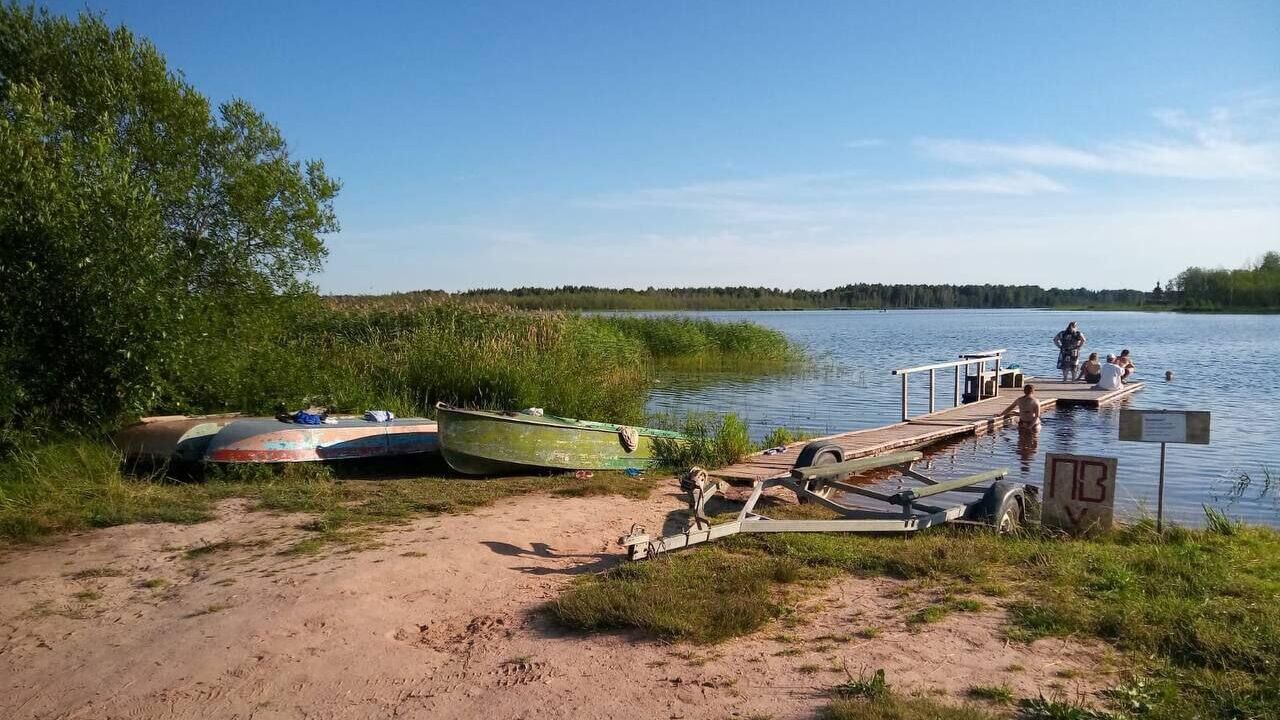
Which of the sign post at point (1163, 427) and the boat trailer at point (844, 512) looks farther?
the sign post at point (1163, 427)

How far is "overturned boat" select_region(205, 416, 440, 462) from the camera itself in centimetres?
1011

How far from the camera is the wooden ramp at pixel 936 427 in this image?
11289mm

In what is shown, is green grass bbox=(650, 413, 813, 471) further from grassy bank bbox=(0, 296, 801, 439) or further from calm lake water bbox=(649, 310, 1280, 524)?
calm lake water bbox=(649, 310, 1280, 524)

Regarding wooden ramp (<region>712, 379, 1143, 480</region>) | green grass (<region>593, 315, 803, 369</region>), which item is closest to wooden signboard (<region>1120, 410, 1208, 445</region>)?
wooden ramp (<region>712, 379, 1143, 480</region>)

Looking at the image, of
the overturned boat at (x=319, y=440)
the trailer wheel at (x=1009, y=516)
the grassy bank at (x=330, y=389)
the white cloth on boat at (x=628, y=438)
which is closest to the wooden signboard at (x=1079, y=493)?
the trailer wheel at (x=1009, y=516)

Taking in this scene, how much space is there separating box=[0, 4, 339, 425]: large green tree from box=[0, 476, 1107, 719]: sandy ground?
371 cm

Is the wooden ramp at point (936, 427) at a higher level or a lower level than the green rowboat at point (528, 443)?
lower

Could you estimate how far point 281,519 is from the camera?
7957 millimetres

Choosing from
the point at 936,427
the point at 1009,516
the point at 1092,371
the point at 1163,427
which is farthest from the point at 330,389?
the point at 1092,371

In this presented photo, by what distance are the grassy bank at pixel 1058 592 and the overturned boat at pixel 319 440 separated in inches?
227

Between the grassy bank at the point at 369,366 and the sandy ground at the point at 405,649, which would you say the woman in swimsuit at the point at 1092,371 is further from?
the sandy ground at the point at 405,649

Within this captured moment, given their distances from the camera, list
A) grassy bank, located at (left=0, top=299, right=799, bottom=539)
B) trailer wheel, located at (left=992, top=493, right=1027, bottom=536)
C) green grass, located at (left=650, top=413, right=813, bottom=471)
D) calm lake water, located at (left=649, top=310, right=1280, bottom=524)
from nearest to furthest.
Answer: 1. trailer wheel, located at (left=992, top=493, right=1027, bottom=536)
2. grassy bank, located at (left=0, top=299, right=799, bottom=539)
3. green grass, located at (left=650, top=413, right=813, bottom=471)
4. calm lake water, located at (left=649, top=310, right=1280, bottom=524)

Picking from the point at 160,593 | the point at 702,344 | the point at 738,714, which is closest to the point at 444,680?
the point at 738,714

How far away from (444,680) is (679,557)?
2.31 meters
